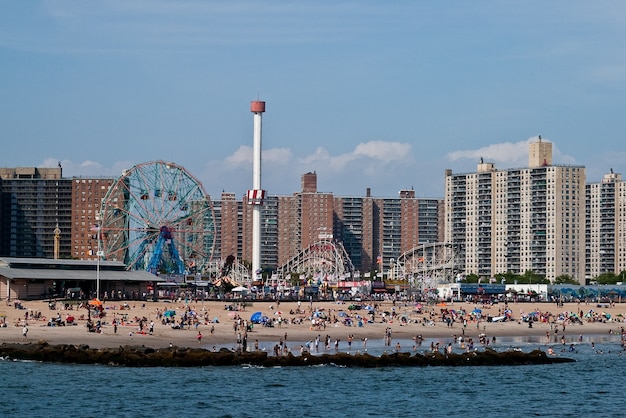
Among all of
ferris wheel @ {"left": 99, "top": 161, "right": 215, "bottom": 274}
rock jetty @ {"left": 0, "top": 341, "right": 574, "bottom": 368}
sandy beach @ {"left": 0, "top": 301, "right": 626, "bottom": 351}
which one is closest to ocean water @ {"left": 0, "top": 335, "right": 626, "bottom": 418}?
rock jetty @ {"left": 0, "top": 341, "right": 574, "bottom": 368}

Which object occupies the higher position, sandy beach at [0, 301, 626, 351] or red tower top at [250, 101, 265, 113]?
red tower top at [250, 101, 265, 113]

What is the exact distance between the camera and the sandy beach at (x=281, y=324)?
7950cm

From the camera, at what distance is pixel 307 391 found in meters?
61.2

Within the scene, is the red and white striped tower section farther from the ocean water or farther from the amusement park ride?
the ocean water

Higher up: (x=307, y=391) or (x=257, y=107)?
(x=257, y=107)

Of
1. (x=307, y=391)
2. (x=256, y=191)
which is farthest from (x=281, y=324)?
(x=256, y=191)

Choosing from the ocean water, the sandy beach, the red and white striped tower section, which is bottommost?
the ocean water

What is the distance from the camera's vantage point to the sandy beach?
79.5 m

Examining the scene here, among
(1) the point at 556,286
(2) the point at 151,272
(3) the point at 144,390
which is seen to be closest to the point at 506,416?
(3) the point at 144,390

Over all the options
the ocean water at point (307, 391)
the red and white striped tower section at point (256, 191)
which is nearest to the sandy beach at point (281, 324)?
the ocean water at point (307, 391)

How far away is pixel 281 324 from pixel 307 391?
34117 mm

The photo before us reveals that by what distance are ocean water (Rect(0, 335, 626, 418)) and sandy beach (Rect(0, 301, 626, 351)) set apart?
37.2 ft

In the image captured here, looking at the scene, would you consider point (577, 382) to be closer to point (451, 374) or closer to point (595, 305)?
point (451, 374)

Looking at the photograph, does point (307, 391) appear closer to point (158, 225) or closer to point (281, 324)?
point (281, 324)
